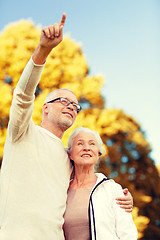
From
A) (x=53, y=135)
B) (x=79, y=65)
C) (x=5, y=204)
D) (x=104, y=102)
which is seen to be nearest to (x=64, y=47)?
(x=79, y=65)

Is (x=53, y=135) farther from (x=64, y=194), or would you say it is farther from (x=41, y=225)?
(x=41, y=225)

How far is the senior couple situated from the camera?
70.0 inches

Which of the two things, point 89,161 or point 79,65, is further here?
point 79,65

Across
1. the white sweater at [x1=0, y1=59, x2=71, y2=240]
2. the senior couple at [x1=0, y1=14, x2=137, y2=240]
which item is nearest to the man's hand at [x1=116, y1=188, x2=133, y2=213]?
the senior couple at [x1=0, y1=14, x2=137, y2=240]

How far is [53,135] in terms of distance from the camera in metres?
2.28

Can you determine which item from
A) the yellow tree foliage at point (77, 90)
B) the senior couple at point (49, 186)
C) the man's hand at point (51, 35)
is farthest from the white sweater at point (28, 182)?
the yellow tree foliage at point (77, 90)

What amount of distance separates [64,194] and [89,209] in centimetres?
21

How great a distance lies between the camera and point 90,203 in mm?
Answer: 2010

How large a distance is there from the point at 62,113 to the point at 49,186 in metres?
0.60

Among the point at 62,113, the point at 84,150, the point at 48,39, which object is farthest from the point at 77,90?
the point at 48,39

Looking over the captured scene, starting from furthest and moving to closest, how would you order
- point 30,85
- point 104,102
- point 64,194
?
point 104,102 → point 64,194 → point 30,85

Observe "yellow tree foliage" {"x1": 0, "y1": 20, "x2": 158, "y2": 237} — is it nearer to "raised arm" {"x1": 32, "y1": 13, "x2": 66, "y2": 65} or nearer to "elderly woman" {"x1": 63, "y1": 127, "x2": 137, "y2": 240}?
"elderly woman" {"x1": 63, "y1": 127, "x2": 137, "y2": 240}

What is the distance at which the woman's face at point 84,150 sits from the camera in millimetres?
2215

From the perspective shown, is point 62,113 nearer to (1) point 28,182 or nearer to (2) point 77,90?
(1) point 28,182
